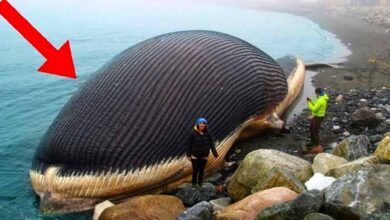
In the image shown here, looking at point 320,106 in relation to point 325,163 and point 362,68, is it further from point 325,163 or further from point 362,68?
point 362,68

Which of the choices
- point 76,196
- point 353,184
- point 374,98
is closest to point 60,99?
point 76,196

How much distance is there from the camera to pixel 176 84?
993 centimetres

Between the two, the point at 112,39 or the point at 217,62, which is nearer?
the point at 217,62

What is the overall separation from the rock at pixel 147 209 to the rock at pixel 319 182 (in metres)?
2.27

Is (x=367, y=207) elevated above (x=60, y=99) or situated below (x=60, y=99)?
above

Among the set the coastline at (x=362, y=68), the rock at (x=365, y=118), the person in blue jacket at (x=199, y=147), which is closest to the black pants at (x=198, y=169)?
the person in blue jacket at (x=199, y=147)

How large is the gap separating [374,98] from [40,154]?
10091 mm

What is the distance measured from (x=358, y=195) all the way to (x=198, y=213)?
2.36 meters

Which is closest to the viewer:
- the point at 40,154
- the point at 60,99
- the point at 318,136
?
the point at 40,154

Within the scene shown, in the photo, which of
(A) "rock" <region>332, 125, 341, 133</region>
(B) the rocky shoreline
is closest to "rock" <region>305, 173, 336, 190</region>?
(B) the rocky shoreline

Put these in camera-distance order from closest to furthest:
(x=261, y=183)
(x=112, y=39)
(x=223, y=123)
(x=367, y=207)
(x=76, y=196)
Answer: (x=367, y=207) < (x=261, y=183) < (x=76, y=196) < (x=223, y=123) < (x=112, y=39)

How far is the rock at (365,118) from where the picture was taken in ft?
38.9

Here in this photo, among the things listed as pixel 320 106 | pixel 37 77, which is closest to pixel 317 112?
pixel 320 106

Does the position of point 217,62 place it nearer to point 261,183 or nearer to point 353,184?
point 261,183
